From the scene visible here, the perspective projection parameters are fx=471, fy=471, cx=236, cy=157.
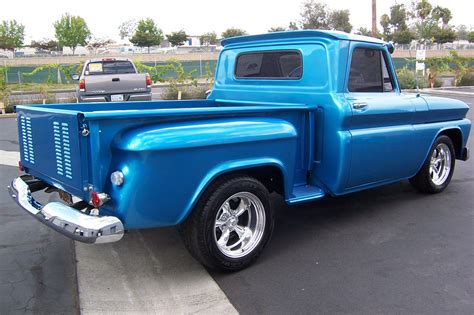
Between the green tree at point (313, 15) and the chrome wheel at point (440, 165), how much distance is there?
55132 millimetres

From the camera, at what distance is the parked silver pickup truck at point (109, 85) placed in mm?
13070

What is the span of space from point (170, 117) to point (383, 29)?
8092 cm

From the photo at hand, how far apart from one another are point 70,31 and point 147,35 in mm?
10842

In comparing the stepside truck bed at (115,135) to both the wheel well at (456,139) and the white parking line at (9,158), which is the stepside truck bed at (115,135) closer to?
the wheel well at (456,139)

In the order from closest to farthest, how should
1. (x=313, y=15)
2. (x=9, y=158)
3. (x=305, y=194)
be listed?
1. (x=305, y=194)
2. (x=9, y=158)
3. (x=313, y=15)

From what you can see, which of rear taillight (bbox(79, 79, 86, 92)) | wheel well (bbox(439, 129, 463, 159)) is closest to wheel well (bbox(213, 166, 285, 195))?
wheel well (bbox(439, 129, 463, 159))

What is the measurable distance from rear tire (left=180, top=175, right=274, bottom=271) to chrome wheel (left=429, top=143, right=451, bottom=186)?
2991mm

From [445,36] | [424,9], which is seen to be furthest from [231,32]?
[424,9]

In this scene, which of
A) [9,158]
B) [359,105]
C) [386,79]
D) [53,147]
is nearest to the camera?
[53,147]

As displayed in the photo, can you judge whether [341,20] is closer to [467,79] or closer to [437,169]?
[467,79]

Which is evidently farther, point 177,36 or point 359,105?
point 177,36

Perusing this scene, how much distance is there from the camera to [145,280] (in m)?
3.80

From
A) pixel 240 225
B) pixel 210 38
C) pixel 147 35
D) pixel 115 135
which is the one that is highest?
pixel 210 38

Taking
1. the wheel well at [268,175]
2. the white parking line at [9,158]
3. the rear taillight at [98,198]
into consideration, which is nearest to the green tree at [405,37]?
the white parking line at [9,158]
